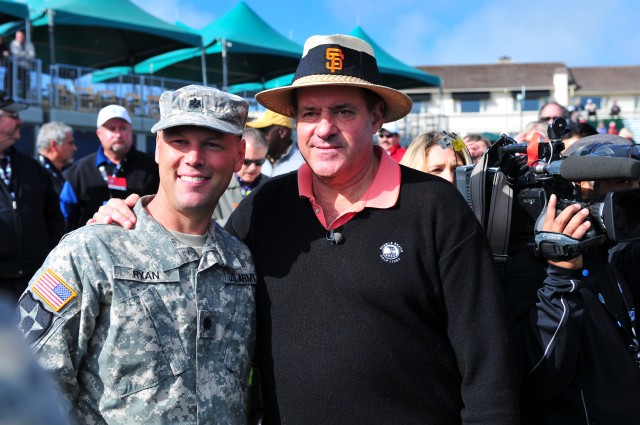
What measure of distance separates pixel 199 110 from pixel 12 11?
554 inches

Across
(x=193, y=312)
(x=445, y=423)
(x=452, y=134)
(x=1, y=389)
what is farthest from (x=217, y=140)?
(x=1, y=389)

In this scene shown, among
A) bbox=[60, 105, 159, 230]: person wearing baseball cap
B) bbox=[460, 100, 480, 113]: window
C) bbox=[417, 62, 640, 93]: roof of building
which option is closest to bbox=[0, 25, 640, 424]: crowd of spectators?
bbox=[60, 105, 159, 230]: person wearing baseball cap

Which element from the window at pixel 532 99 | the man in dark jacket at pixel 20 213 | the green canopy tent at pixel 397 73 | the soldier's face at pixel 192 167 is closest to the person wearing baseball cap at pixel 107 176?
the man in dark jacket at pixel 20 213

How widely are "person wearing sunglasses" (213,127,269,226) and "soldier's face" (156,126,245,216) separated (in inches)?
123

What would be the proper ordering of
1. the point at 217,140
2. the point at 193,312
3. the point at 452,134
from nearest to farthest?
the point at 193,312 → the point at 217,140 → the point at 452,134

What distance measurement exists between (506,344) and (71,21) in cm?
1723

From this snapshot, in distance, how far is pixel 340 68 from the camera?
2.52 meters

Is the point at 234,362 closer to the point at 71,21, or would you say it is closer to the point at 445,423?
the point at 445,423

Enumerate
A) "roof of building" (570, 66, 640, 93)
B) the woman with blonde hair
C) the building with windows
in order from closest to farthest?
the woman with blonde hair, the building with windows, "roof of building" (570, 66, 640, 93)

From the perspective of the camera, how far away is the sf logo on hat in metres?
2.52

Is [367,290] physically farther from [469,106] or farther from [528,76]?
[528,76]

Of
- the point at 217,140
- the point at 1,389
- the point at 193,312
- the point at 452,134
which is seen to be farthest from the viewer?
the point at 452,134

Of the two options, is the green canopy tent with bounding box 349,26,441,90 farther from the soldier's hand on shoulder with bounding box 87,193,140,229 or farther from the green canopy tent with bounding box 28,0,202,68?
the soldier's hand on shoulder with bounding box 87,193,140,229

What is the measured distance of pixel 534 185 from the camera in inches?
98.8
